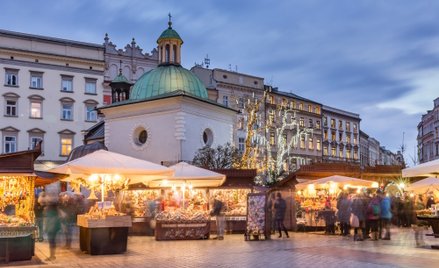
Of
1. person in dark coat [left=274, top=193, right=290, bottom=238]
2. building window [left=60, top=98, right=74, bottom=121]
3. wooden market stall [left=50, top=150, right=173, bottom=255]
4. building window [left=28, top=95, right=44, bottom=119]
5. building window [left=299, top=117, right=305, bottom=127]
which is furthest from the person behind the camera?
building window [left=299, top=117, right=305, bottom=127]

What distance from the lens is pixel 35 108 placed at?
55.6 m

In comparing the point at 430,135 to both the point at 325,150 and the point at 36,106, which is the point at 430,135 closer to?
the point at 325,150

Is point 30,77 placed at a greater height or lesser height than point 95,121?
greater

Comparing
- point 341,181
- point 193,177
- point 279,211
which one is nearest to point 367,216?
point 279,211

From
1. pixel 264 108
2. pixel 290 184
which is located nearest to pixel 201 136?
pixel 290 184

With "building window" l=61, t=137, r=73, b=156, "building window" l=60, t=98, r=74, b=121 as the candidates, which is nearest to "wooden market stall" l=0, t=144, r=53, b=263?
"building window" l=61, t=137, r=73, b=156

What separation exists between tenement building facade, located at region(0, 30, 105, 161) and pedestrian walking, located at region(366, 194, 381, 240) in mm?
39483

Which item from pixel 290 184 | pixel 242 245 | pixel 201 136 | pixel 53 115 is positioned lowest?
pixel 242 245

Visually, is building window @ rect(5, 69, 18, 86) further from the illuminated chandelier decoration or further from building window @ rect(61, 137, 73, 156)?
the illuminated chandelier decoration

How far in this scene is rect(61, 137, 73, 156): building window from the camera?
5613 cm

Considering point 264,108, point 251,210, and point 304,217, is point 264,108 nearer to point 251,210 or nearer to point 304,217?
point 304,217

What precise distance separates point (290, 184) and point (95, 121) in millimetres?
31889

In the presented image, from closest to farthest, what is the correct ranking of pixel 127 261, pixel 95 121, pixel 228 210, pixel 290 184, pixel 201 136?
pixel 127 261, pixel 228 210, pixel 290 184, pixel 201 136, pixel 95 121

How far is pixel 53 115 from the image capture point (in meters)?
56.2
